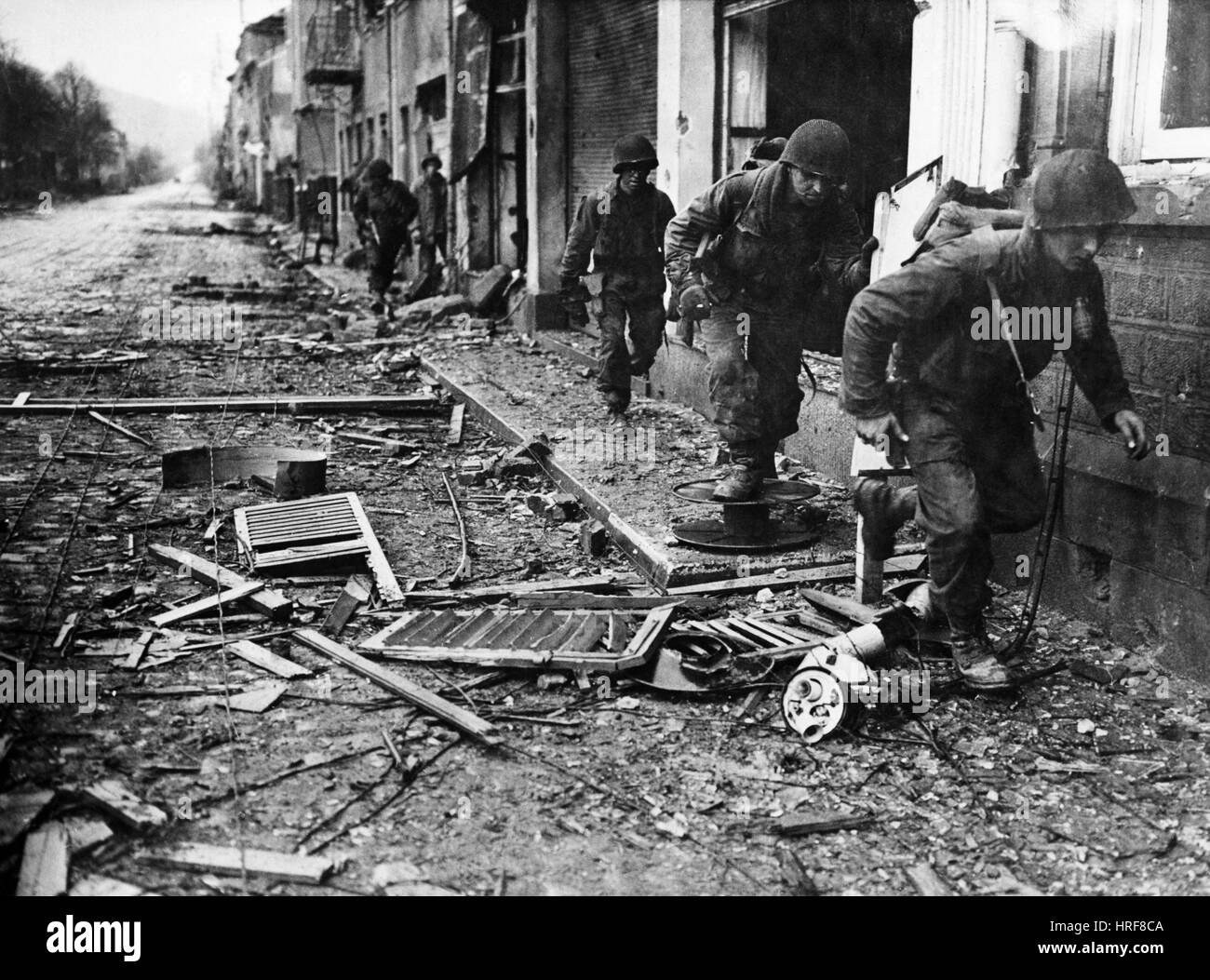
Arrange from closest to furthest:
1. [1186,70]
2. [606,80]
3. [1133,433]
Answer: [1133,433] < [1186,70] < [606,80]

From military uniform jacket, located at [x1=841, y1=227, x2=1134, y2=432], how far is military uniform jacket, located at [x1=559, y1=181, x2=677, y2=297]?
4.56m

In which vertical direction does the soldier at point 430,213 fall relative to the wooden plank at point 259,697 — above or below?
above

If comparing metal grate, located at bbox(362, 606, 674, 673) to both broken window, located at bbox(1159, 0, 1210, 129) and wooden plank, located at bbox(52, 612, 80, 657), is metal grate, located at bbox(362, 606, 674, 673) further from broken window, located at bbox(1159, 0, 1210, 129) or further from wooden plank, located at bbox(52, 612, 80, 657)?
broken window, located at bbox(1159, 0, 1210, 129)

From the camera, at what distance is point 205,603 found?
17.7 feet

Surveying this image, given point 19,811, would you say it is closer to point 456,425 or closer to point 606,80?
point 456,425

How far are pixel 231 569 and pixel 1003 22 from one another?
4.30 meters

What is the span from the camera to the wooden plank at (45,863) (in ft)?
10.1

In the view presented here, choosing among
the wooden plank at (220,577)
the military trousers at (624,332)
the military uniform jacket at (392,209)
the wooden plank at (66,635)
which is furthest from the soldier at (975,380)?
the military uniform jacket at (392,209)

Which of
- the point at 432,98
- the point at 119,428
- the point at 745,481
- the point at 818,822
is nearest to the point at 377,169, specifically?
the point at 432,98

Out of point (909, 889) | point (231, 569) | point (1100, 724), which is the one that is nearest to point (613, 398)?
point (231, 569)

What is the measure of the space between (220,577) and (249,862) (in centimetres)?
269

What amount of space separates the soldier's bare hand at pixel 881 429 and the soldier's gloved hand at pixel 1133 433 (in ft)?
2.41

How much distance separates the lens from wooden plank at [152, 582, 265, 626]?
5254 millimetres

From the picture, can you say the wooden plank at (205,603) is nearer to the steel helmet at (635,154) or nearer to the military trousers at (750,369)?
the military trousers at (750,369)
